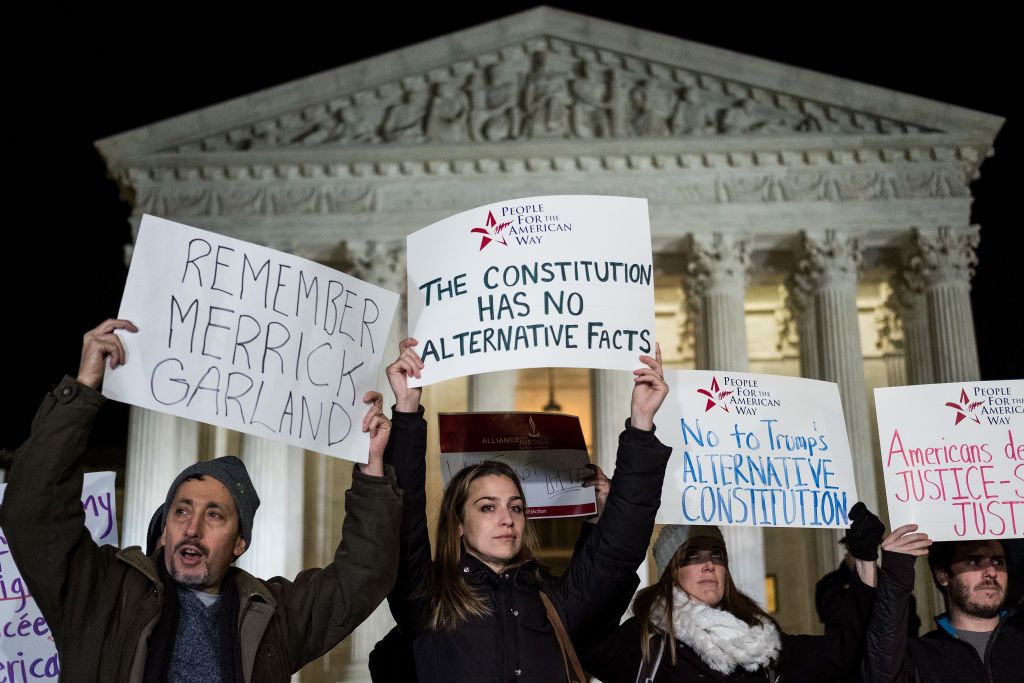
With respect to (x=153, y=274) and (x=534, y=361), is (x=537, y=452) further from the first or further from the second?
(x=153, y=274)

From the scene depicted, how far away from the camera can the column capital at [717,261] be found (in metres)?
28.0

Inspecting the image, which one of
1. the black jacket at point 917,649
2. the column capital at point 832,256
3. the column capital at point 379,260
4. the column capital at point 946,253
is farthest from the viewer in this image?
the column capital at point 379,260

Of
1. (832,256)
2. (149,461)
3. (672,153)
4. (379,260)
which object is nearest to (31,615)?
(149,461)

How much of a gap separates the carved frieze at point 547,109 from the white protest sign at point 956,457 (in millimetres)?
21123

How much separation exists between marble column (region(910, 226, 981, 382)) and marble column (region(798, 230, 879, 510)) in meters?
1.76

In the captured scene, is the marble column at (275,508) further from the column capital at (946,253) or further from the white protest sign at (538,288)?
the white protest sign at (538,288)

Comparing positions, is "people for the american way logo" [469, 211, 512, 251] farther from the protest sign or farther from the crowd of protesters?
the protest sign

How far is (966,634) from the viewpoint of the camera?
7227mm

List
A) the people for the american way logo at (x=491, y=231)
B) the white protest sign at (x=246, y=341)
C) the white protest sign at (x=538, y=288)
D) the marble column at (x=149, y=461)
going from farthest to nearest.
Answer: the marble column at (x=149, y=461)
the people for the american way logo at (x=491, y=231)
the white protest sign at (x=538, y=288)
the white protest sign at (x=246, y=341)

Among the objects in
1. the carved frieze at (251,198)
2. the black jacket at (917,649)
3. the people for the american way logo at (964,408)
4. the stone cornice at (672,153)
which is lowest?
the black jacket at (917,649)

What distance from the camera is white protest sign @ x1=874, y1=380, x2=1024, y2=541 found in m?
7.83

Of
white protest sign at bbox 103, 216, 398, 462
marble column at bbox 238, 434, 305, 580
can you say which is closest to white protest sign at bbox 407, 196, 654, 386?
white protest sign at bbox 103, 216, 398, 462

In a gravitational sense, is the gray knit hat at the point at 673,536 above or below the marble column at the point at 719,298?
below

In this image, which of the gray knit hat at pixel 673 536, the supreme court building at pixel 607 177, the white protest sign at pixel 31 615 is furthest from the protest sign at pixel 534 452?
the supreme court building at pixel 607 177
